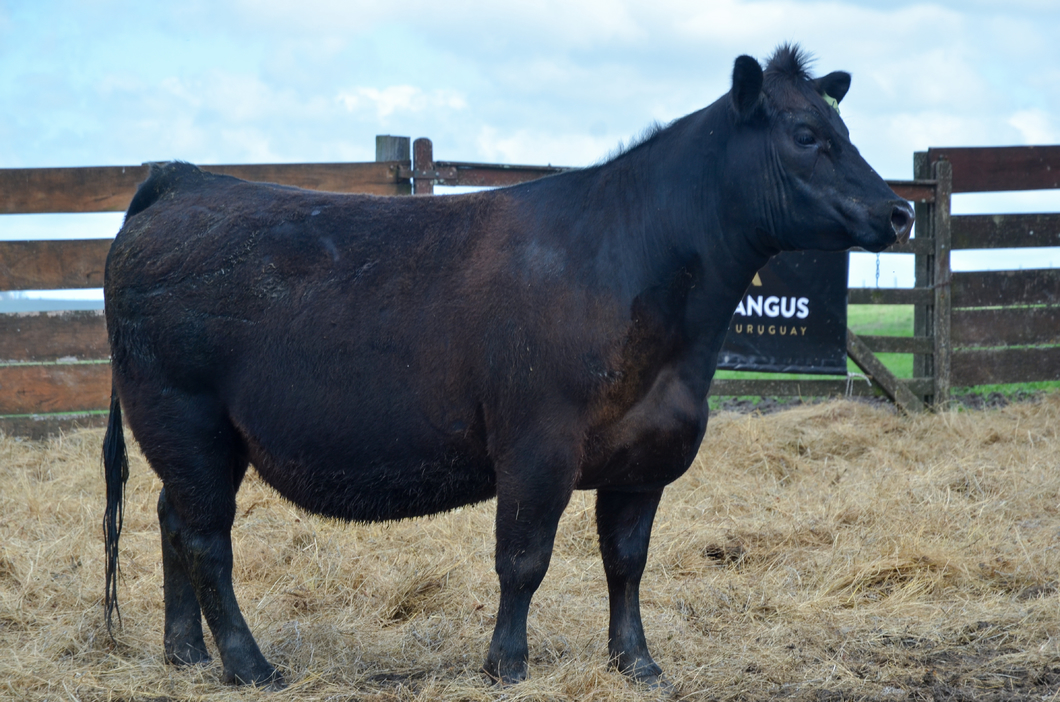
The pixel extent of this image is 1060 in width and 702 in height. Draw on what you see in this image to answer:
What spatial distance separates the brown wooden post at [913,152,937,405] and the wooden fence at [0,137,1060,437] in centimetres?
1

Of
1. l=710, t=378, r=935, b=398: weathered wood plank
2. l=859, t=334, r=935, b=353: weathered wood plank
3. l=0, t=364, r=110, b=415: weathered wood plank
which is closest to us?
l=0, t=364, r=110, b=415: weathered wood plank

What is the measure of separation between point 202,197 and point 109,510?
138 cm

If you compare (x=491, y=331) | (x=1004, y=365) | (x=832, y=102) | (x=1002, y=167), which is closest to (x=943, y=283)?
(x=1004, y=365)

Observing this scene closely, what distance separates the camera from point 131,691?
3369 millimetres

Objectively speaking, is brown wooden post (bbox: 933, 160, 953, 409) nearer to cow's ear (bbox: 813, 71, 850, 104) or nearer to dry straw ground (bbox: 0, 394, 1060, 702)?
dry straw ground (bbox: 0, 394, 1060, 702)

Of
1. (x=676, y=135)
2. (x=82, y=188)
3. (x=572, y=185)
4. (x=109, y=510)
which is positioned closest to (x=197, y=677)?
(x=109, y=510)

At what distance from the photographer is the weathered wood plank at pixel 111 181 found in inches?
302

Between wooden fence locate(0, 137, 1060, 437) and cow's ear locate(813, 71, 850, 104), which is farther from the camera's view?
wooden fence locate(0, 137, 1060, 437)

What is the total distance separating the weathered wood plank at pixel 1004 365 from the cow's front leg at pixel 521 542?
7.05 meters

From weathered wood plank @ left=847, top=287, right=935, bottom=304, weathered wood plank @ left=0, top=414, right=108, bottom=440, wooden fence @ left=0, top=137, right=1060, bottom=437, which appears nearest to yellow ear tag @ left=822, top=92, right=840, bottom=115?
wooden fence @ left=0, top=137, right=1060, bottom=437

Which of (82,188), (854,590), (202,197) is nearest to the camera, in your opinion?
(202,197)

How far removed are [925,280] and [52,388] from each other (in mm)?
8000

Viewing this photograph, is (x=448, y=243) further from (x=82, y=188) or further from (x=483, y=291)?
(x=82, y=188)

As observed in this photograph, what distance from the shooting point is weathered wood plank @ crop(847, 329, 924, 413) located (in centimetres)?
854
